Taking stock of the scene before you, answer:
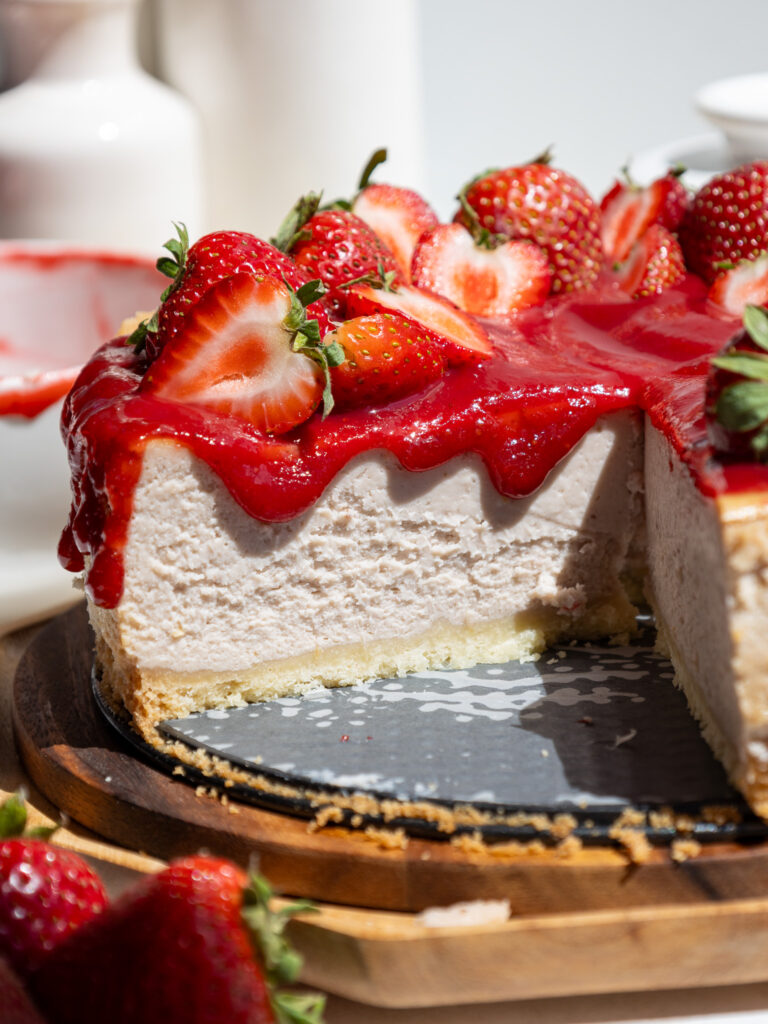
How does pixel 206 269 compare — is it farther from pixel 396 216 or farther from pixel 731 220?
pixel 731 220

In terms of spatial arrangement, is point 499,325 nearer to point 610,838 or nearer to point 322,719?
point 322,719

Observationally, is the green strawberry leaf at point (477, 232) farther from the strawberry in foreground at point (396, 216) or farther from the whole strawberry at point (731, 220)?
the whole strawberry at point (731, 220)

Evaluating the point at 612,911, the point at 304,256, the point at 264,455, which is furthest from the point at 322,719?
the point at 304,256

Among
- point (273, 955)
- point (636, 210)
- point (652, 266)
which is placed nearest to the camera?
point (273, 955)

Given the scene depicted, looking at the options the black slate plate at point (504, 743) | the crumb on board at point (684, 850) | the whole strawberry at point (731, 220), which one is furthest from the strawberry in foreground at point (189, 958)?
the whole strawberry at point (731, 220)

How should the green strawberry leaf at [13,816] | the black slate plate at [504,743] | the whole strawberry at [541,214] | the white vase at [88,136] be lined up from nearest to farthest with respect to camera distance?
the green strawberry leaf at [13,816], the black slate plate at [504,743], the whole strawberry at [541,214], the white vase at [88,136]

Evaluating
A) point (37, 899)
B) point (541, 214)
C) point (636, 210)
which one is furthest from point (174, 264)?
point (636, 210)
